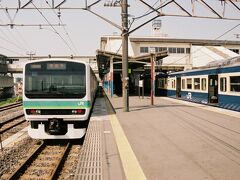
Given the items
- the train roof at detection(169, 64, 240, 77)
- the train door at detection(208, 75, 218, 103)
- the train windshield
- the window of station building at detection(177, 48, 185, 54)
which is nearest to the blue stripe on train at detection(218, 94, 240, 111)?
the train roof at detection(169, 64, 240, 77)

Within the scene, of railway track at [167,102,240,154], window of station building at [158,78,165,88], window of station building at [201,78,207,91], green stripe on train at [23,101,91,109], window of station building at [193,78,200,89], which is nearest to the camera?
railway track at [167,102,240,154]

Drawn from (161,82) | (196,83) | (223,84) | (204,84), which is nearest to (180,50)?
(161,82)

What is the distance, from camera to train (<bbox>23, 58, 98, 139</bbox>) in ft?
31.0

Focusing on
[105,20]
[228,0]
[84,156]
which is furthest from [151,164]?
[228,0]

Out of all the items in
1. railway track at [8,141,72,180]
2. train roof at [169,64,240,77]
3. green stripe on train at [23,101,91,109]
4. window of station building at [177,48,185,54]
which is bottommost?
railway track at [8,141,72,180]

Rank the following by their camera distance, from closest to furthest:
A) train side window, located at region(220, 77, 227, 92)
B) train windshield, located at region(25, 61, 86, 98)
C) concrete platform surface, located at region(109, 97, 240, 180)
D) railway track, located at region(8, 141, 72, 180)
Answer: concrete platform surface, located at region(109, 97, 240, 180) → railway track, located at region(8, 141, 72, 180) → train windshield, located at region(25, 61, 86, 98) → train side window, located at region(220, 77, 227, 92)

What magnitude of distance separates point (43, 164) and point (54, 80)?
303 cm

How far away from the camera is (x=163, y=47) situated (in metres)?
50.3

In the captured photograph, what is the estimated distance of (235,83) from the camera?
1496cm

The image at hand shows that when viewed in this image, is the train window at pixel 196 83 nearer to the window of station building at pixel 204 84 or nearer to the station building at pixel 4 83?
the window of station building at pixel 204 84

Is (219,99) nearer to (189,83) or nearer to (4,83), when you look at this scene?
(189,83)

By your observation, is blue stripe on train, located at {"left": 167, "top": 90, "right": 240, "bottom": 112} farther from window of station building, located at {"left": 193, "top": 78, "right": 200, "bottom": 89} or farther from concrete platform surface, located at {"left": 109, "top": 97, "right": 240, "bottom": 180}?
concrete platform surface, located at {"left": 109, "top": 97, "right": 240, "bottom": 180}

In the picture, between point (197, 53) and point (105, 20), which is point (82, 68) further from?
point (197, 53)

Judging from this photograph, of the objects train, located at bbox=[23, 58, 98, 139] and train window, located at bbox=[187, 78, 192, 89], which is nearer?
train, located at bbox=[23, 58, 98, 139]
